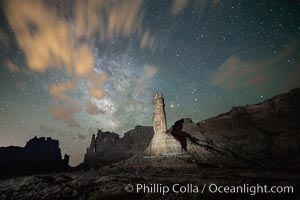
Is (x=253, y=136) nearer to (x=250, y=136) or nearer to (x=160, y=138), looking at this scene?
(x=250, y=136)

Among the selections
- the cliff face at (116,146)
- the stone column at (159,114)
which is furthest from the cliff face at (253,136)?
the cliff face at (116,146)

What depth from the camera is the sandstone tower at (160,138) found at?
3319cm

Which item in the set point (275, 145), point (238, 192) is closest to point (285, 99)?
point (275, 145)

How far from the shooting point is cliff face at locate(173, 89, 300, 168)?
109ft

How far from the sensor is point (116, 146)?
313ft

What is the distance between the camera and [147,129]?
99.9 meters

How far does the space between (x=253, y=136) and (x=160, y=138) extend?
27.5m

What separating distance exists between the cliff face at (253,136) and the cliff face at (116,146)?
2877 cm

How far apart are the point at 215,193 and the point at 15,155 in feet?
414

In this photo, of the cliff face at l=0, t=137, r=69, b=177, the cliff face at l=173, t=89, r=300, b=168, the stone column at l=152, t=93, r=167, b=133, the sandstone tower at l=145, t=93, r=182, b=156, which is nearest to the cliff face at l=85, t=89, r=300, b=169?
the cliff face at l=173, t=89, r=300, b=168

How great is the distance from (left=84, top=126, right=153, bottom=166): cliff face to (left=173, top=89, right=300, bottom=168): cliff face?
28.8 meters

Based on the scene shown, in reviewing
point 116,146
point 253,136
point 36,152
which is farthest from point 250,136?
point 36,152

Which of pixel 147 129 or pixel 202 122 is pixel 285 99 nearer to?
pixel 202 122

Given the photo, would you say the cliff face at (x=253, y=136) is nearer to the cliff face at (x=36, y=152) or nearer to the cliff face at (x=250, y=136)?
the cliff face at (x=250, y=136)
